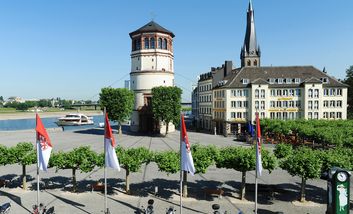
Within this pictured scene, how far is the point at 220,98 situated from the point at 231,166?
5506 centimetres

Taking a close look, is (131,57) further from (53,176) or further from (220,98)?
(53,176)

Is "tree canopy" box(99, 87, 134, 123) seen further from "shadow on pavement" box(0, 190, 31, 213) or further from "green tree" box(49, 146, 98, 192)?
"shadow on pavement" box(0, 190, 31, 213)

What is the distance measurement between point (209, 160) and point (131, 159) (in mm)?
6687

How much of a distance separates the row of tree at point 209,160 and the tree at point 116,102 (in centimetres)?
4211

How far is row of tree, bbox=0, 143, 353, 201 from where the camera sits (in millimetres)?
25217

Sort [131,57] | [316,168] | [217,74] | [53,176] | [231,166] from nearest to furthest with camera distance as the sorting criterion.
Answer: [316,168]
[231,166]
[53,176]
[131,57]
[217,74]

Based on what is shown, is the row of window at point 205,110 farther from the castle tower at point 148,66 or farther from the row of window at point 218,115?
the castle tower at point 148,66

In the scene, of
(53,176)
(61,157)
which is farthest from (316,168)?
(53,176)

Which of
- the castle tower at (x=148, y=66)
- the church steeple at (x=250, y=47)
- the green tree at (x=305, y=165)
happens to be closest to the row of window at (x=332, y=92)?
the castle tower at (x=148, y=66)

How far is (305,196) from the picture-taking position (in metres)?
28.0

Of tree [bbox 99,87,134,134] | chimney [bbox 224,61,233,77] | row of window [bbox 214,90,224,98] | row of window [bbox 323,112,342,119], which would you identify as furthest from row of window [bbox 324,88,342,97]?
tree [bbox 99,87,134,134]

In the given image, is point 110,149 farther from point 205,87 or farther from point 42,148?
point 205,87

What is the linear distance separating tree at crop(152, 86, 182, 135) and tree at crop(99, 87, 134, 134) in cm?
666

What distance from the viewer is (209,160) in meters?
27.0
